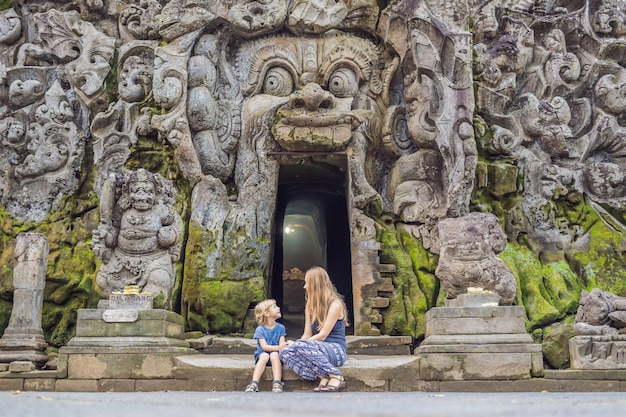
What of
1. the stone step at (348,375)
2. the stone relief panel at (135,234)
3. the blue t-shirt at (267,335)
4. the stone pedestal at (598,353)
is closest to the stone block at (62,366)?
the stone step at (348,375)

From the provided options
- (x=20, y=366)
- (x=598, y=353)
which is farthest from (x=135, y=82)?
(x=598, y=353)

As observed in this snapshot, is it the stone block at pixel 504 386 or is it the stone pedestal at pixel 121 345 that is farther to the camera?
the stone pedestal at pixel 121 345

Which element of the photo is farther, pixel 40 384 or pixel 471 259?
pixel 471 259

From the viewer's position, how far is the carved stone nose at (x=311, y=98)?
1122cm

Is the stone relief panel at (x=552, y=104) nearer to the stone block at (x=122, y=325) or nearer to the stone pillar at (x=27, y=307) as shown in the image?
the stone block at (x=122, y=325)

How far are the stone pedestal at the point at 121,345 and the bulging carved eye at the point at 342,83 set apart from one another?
553cm

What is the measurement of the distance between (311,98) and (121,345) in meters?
5.27

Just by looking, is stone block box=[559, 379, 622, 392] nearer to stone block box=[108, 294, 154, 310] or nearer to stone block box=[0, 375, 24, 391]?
stone block box=[108, 294, 154, 310]

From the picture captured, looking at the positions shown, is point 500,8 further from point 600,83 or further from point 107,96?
point 107,96

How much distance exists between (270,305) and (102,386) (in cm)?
Result: 193

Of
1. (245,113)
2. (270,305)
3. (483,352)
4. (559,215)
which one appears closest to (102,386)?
(270,305)

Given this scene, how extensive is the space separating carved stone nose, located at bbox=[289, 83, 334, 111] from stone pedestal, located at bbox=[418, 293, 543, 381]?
491 cm

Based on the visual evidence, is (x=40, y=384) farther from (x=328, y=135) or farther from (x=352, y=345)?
(x=328, y=135)

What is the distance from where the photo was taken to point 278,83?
11977mm
